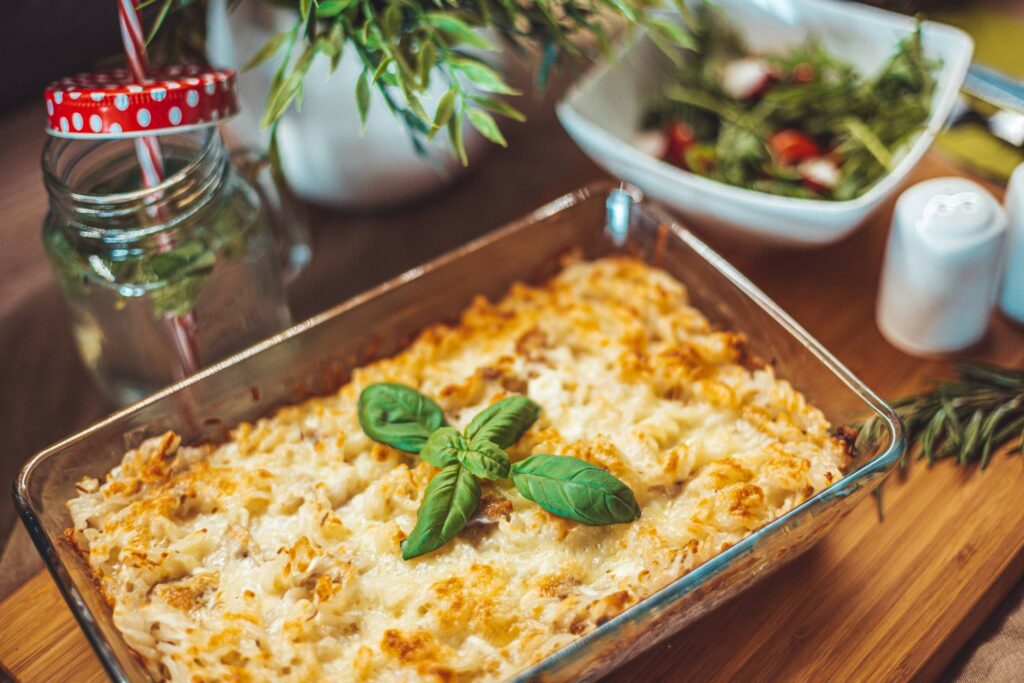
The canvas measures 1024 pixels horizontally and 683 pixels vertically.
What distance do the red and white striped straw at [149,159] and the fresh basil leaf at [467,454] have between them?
0.47 m

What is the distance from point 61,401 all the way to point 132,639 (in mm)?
656

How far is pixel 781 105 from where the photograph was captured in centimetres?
204

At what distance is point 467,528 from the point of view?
4.23 feet

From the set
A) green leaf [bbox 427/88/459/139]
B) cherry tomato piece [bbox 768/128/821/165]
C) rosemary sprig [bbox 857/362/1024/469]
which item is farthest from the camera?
cherry tomato piece [bbox 768/128/821/165]

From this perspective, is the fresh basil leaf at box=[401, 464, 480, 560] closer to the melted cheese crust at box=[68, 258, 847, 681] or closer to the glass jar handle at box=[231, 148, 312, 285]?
the melted cheese crust at box=[68, 258, 847, 681]

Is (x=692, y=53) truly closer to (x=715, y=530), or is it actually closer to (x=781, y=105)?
(x=781, y=105)

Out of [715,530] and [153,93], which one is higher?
[153,93]

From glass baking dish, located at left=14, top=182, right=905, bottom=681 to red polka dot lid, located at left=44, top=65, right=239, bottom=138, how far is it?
34 cm

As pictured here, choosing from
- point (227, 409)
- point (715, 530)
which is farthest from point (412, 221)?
point (715, 530)

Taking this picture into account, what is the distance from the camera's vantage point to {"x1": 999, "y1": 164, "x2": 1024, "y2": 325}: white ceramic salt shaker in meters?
1.63

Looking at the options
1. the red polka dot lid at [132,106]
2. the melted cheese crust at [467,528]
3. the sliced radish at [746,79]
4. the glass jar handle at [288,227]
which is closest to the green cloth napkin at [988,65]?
the sliced radish at [746,79]

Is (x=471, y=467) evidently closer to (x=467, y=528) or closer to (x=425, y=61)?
(x=467, y=528)

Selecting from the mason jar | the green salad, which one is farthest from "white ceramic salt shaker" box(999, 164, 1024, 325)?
the mason jar

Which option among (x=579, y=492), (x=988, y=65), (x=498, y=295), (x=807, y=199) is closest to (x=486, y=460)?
(x=579, y=492)
